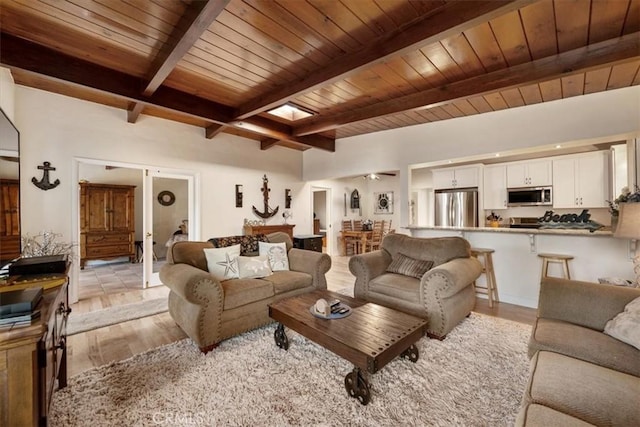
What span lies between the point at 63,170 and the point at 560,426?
498 cm

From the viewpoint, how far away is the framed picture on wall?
8359 mm

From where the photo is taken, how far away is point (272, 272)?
3137 mm

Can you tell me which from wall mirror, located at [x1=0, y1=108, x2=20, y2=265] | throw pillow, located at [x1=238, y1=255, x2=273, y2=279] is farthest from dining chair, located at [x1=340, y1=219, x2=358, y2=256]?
wall mirror, located at [x1=0, y1=108, x2=20, y2=265]

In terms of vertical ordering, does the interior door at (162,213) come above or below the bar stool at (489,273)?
above

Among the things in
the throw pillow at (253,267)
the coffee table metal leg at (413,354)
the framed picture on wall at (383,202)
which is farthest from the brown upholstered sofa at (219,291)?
the framed picture on wall at (383,202)

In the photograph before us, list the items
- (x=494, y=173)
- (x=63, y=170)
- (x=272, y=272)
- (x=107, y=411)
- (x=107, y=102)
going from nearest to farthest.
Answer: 1. (x=107, y=411)
2. (x=272, y=272)
3. (x=63, y=170)
4. (x=107, y=102)
5. (x=494, y=173)

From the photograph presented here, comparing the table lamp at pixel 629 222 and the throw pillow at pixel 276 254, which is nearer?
the table lamp at pixel 629 222

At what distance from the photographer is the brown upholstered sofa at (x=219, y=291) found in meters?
2.24

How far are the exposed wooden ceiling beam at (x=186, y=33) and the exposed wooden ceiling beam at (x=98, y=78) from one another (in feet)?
1.56

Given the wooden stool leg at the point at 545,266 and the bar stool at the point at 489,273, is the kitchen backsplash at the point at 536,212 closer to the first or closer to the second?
the bar stool at the point at 489,273

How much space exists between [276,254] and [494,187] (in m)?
4.54

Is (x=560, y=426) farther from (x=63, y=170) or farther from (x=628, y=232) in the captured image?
(x=63, y=170)

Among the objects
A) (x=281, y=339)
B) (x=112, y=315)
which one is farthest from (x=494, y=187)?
(x=112, y=315)

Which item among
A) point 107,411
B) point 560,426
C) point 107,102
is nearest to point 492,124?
point 560,426
